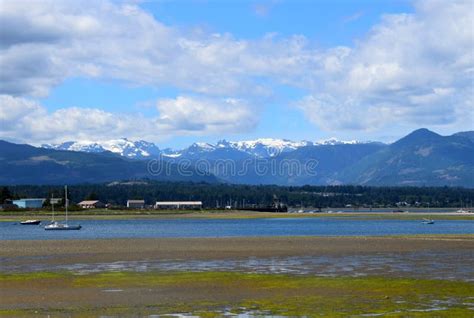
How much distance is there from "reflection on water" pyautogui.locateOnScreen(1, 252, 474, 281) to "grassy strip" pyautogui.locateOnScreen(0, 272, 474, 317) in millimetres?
2681

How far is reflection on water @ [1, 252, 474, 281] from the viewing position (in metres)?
44.5

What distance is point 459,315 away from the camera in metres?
29.1

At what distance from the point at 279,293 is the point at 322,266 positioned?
42.1ft

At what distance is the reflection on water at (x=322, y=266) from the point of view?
1751 inches

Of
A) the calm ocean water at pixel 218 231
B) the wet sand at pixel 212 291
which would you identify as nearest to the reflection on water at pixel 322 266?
the wet sand at pixel 212 291

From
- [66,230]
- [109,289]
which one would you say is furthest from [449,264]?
[66,230]

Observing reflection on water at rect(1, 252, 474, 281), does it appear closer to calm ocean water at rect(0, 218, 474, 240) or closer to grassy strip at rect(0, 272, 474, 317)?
grassy strip at rect(0, 272, 474, 317)

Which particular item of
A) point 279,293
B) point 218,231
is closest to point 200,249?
point 279,293

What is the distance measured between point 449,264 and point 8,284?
2677cm

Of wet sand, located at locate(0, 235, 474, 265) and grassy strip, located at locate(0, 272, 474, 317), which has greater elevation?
wet sand, located at locate(0, 235, 474, 265)

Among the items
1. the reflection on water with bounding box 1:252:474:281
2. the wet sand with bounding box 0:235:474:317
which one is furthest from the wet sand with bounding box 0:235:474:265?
the reflection on water with bounding box 1:252:474:281

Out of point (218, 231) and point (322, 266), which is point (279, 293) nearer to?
point (322, 266)

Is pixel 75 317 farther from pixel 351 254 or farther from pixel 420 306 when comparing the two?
pixel 351 254

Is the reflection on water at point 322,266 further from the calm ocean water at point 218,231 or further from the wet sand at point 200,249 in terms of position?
the calm ocean water at point 218,231
